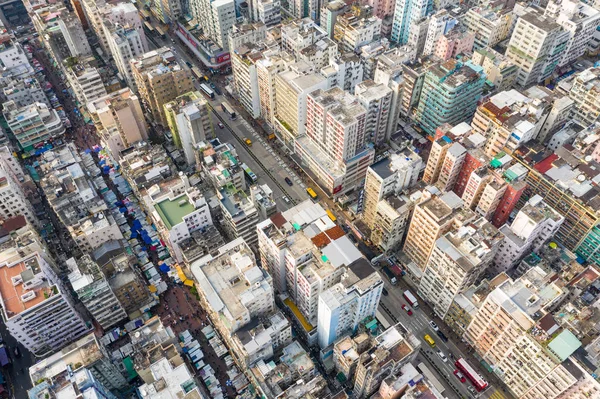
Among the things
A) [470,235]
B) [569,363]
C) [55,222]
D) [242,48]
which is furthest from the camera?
[242,48]

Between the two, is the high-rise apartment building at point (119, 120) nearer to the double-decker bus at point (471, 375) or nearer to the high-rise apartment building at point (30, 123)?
the high-rise apartment building at point (30, 123)

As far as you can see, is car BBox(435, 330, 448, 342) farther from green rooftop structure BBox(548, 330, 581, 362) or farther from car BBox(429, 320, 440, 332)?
green rooftop structure BBox(548, 330, 581, 362)

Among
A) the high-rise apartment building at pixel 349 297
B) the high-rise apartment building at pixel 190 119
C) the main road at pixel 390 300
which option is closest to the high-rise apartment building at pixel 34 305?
the high-rise apartment building at pixel 190 119

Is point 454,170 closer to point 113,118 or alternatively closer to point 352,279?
point 352,279

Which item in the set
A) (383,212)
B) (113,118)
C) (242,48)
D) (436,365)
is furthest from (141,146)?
(436,365)

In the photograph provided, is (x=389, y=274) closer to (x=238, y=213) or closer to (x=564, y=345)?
(x=238, y=213)

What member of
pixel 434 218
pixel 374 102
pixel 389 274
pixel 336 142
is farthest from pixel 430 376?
pixel 374 102

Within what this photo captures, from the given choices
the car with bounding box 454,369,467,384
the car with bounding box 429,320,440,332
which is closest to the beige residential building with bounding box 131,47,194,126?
the car with bounding box 429,320,440,332
